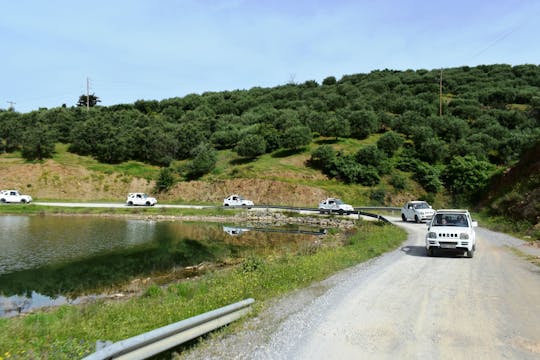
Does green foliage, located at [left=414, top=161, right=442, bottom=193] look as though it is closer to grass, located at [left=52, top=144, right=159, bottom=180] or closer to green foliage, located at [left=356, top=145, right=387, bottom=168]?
green foliage, located at [left=356, top=145, right=387, bottom=168]

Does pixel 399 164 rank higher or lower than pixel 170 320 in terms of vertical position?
higher

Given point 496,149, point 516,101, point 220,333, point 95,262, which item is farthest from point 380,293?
point 516,101

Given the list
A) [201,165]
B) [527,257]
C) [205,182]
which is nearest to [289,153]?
[201,165]

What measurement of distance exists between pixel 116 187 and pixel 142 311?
67.6 meters

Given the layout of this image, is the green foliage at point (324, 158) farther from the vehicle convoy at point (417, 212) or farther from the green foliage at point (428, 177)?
the vehicle convoy at point (417, 212)

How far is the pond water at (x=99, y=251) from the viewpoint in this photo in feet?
54.4

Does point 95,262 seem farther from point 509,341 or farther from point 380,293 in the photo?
point 509,341

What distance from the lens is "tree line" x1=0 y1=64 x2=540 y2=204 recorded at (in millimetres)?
67812

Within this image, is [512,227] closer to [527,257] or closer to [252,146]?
[527,257]

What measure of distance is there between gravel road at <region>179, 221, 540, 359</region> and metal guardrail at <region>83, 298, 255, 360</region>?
0.97ft

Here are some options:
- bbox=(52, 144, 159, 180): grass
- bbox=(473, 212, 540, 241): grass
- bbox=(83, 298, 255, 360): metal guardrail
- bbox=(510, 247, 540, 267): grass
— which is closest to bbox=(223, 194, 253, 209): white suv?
bbox=(52, 144, 159, 180): grass

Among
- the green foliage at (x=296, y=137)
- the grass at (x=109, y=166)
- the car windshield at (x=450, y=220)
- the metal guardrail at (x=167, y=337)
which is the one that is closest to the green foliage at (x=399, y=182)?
the green foliage at (x=296, y=137)

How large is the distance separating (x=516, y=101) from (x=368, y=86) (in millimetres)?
40421

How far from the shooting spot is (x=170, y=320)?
30.1 feet
